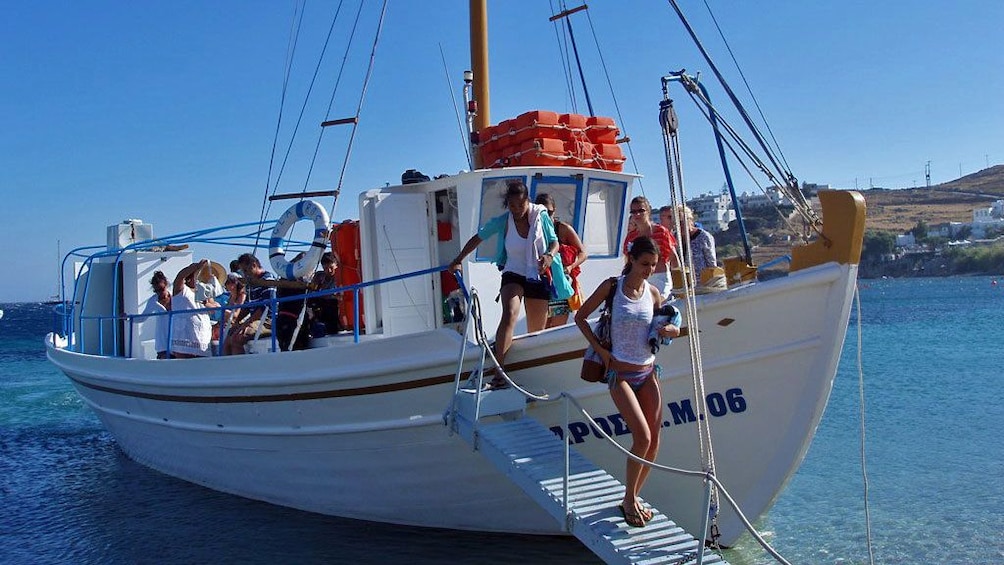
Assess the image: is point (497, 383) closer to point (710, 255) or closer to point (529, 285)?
point (529, 285)

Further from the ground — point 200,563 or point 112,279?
point 112,279

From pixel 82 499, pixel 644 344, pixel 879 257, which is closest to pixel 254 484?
pixel 82 499

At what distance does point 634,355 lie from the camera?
489 cm

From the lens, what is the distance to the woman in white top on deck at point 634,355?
4.80m

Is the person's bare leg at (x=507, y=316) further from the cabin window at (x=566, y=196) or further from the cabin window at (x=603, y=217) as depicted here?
the cabin window at (x=603, y=217)

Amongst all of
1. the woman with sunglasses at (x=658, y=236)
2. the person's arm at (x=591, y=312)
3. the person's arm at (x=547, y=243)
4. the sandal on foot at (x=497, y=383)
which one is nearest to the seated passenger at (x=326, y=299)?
the sandal on foot at (x=497, y=383)

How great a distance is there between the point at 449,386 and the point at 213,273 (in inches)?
286

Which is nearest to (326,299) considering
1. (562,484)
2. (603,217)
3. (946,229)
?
(603,217)

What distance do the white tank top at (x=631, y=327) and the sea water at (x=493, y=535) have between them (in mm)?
2824

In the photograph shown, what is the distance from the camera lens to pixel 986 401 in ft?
53.9

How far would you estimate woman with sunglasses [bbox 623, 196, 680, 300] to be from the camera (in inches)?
247

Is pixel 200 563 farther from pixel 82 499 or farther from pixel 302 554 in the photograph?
pixel 82 499

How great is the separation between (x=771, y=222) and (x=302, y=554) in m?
61.4

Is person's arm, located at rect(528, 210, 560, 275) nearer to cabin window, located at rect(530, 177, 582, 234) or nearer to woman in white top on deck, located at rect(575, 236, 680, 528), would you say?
woman in white top on deck, located at rect(575, 236, 680, 528)
